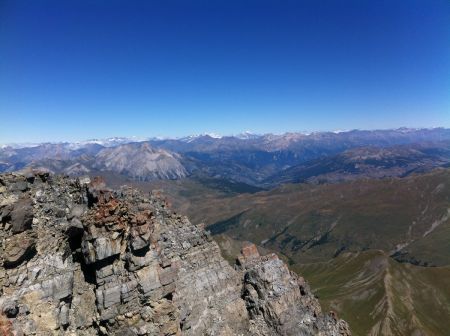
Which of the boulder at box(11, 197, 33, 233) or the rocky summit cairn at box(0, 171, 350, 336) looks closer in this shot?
the rocky summit cairn at box(0, 171, 350, 336)

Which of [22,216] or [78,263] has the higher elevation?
[22,216]

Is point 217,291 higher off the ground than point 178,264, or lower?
lower

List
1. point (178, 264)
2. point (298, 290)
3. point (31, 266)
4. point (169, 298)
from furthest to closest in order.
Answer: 1. point (298, 290)
2. point (178, 264)
3. point (169, 298)
4. point (31, 266)

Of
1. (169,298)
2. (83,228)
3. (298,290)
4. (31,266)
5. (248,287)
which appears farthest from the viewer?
(298,290)

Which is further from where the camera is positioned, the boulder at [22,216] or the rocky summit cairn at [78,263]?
the boulder at [22,216]

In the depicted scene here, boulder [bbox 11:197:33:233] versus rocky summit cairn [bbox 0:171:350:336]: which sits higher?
boulder [bbox 11:197:33:233]

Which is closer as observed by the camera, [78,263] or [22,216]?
[22,216]

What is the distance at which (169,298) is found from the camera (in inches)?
988

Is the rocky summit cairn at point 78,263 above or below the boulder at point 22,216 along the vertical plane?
below

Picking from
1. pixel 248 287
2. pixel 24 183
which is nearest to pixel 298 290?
pixel 248 287

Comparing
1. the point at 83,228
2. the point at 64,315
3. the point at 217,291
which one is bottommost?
the point at 217,291

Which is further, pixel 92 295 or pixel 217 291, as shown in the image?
pixel 217 291

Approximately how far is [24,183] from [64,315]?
8.26 m

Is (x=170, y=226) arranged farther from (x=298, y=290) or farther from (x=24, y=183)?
(x=298, y=290)
